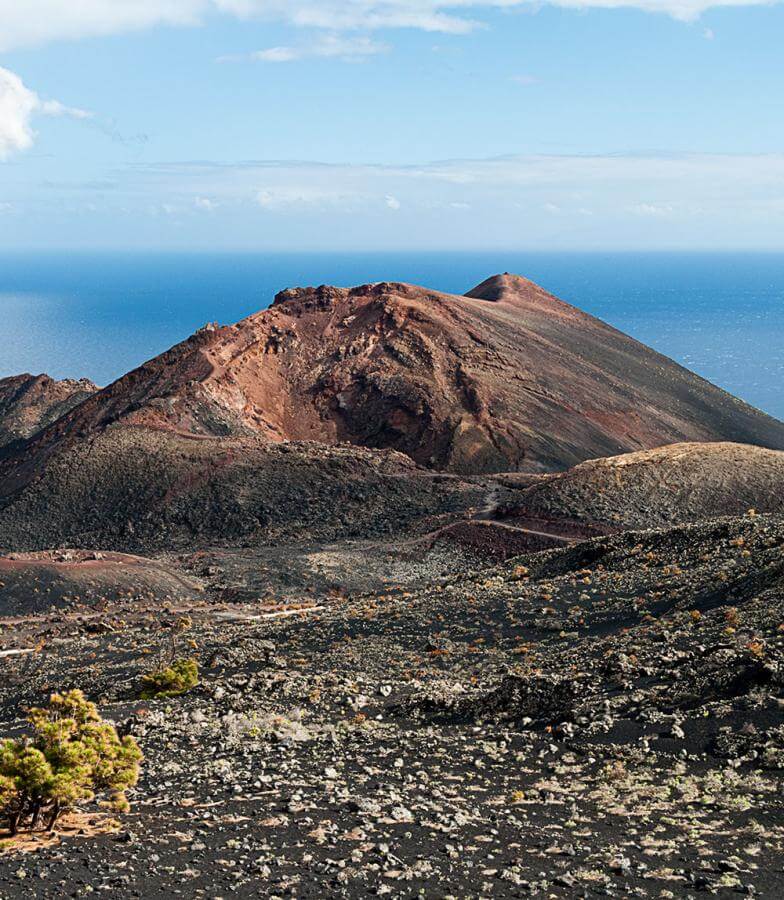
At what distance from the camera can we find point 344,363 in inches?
2987

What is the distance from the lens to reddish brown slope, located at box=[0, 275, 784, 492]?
69.1 metres

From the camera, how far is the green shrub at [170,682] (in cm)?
2466

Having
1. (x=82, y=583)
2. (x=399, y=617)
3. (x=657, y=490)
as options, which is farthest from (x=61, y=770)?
(x=657, y=490)

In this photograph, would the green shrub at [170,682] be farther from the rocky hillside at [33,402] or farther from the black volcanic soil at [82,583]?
the rocky hillside at [33,402]

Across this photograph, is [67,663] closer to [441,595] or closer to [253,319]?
[441,595]

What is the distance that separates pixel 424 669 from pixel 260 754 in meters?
7.22

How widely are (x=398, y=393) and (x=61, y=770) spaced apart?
59.0m

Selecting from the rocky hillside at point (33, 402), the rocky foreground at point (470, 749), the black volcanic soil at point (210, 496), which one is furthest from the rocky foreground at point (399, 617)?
the rocky hillside at point (33, 402)

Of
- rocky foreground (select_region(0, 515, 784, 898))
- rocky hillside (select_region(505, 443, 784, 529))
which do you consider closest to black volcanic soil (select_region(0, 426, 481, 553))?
rocky hillside (select_region(505, 443, 784, 529))

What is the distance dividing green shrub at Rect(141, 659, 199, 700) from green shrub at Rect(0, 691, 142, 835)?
7.49 meters

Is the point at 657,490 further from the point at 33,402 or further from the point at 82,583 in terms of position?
the point at 33,402

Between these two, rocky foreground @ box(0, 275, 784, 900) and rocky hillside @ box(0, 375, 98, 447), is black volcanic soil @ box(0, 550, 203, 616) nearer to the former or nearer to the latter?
rocky foreground @ box(0, 275, 784, 900)

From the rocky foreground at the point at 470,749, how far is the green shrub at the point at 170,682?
1.57ft

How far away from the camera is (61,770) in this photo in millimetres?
15375
